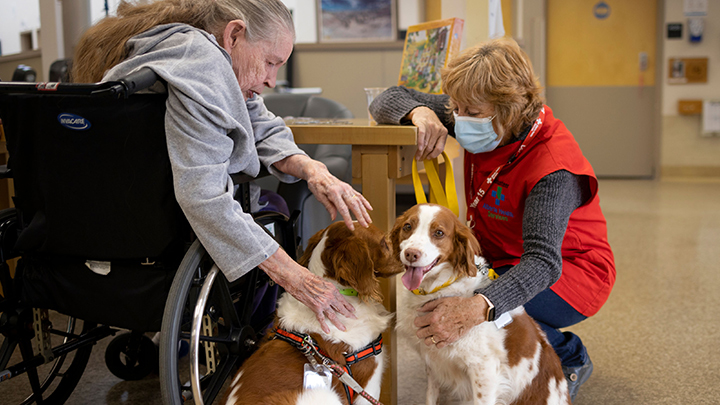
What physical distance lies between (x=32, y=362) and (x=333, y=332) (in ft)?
2.37

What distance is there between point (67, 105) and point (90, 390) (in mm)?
1098

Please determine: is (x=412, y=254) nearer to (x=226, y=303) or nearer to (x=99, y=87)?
(x=226, y=303)

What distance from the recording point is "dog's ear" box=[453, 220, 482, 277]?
1.35m

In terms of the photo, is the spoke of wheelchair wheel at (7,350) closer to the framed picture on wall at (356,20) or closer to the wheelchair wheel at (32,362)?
the wheelchair wheel at (32,362)

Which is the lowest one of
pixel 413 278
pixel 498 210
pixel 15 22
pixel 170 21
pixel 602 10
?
pixel 413 278

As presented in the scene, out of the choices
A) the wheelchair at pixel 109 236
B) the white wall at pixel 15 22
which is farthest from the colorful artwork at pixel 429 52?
the white wall at pixel 15 22

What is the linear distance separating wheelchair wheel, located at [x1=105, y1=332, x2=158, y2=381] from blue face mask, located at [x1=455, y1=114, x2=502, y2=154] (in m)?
1.17

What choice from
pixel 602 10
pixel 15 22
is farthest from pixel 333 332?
pixel 602 10

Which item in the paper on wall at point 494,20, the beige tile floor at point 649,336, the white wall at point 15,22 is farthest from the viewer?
the white wall at point 15,22

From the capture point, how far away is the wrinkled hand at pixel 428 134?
5.23ft

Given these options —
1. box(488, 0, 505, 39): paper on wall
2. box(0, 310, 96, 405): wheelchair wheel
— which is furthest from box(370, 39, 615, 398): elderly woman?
box(488, 0, 505, 39): paper on wall

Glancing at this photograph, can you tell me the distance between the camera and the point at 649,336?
229 cm

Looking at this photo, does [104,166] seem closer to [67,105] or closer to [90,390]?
[67,105]

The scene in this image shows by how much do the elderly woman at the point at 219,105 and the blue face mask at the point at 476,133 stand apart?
0.39 m
